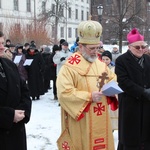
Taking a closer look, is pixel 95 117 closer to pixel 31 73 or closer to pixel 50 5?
pixel 31 73

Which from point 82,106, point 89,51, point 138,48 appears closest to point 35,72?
point 138,48

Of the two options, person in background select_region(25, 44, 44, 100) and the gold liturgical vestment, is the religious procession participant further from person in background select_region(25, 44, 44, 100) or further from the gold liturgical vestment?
person in background select_region(25, 44, 44, 100)

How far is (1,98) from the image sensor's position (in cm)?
309

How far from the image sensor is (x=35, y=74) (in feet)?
33.8

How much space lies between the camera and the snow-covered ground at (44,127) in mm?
5841

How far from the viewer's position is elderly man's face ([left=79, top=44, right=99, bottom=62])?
3496 millimetres

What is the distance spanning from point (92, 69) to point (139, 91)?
853 mm

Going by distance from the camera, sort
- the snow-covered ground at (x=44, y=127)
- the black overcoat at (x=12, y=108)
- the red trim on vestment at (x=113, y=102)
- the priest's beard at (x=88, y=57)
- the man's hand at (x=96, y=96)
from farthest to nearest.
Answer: the snow-covered ground at (x=44, y=127) < the red trim on vestment at (x=113, y=102) < the priest's beard at (x=88, y=57) < the man's hand at (x=96, y=96) < the black overcoat at (x=12, y=108)

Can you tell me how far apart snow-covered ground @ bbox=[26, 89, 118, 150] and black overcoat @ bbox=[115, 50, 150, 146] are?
1.72 m

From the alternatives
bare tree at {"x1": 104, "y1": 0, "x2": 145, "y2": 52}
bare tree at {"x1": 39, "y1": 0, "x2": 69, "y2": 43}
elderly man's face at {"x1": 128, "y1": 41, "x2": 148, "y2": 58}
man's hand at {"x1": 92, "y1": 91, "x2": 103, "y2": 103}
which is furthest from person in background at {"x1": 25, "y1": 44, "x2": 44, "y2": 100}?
bare tree at {"x1": 39, "y1": 0, "x2": 69, "y2": 43}

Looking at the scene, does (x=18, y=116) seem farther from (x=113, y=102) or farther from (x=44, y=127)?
(x=44, y=127)

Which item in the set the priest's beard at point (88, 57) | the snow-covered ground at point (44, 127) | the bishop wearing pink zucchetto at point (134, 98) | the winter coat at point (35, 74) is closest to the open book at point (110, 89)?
the priest's beard at point (88, 57)

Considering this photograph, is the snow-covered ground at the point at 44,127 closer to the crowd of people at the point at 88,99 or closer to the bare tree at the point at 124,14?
the crowd of people at the point at 88,99

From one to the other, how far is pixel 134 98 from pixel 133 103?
0.23 feet
